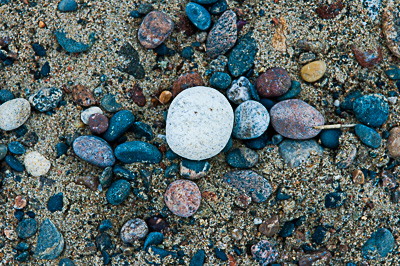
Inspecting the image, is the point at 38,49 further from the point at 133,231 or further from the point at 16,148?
the point at 133,231

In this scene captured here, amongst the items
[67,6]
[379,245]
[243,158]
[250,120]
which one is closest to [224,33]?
[250,120]

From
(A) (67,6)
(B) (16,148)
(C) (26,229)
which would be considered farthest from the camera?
(A) (67,6)

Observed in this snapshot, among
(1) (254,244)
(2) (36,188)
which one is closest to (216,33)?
(1) (254,244)

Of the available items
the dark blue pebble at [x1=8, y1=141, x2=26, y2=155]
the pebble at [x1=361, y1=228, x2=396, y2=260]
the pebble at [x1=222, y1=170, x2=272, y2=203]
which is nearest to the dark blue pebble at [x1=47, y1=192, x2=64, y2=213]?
the dark blue pebble at [x1=8, y1=141, x2=26, y2=155]

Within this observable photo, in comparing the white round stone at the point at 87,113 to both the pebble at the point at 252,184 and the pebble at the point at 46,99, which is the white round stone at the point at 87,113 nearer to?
the pebble at the point at 46,99

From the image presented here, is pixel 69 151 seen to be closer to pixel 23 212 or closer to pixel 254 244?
pixel 23 212
